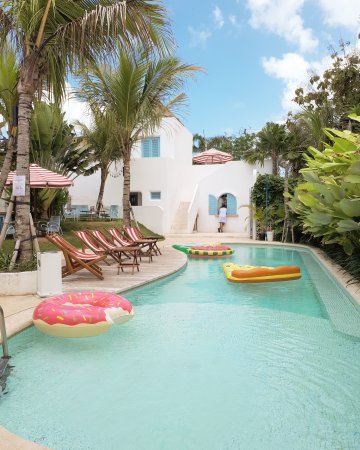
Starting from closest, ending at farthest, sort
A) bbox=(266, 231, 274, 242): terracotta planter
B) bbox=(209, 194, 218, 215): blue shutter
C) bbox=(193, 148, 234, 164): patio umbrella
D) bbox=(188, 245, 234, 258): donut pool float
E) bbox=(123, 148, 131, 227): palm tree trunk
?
1. bbox=(123, 148, 131, 227): palm tree trunk
2. bbox=(188, 245, 234, 258): donut pool float
3. bbox=(266, 231, 274, 242): terracotta planter
4. bbox=(209, 194, 218, 215): blue shutter
5. bbox=(193, 148, 234, 164): patio umbrella

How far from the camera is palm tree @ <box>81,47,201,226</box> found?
11.9 meters

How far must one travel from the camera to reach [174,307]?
649 cm

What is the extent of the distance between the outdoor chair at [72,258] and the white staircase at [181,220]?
52.3ft

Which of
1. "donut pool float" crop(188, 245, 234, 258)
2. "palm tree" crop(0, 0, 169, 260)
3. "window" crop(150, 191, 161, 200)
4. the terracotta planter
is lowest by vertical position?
"donut pool float" crop(188, 245, 234, 258)

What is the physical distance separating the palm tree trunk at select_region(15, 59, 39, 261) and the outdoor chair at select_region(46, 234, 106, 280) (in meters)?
0.66

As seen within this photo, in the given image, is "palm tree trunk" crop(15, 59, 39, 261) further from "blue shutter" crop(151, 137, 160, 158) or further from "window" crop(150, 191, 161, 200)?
"blue shutter" crop(151, 137, 160, 158)

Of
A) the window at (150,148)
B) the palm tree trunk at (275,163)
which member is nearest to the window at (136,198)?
the window at (150,148)

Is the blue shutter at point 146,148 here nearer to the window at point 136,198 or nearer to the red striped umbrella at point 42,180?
the window at point 136,198

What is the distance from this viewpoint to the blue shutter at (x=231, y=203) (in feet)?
82.9

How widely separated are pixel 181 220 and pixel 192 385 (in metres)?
21.1

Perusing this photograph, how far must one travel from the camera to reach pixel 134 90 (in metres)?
12.2

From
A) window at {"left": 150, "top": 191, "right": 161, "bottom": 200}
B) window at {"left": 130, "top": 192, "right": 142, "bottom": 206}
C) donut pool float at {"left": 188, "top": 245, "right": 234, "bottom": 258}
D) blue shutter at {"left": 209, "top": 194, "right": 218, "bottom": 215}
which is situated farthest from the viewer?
blue shutter at {"left": 209, "top": 194, "right": 218, "bottom": 215}

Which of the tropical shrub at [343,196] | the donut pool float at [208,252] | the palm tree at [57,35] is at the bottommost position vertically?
the donut pool float at [208,252]

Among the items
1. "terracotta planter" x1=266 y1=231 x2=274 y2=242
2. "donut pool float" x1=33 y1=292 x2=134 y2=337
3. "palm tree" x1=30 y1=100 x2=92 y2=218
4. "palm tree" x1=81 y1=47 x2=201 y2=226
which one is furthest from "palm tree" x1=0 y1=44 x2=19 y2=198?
"terracotta planter" x1=266 y1=231 x2=274 y2=242
